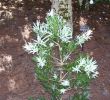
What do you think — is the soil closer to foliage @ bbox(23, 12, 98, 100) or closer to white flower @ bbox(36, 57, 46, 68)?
foliage @ bbox(23, 12, 98, 100)

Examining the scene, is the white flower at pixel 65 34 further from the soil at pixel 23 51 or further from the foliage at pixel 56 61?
the soil at pixel 23 51

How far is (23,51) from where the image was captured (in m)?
9.25

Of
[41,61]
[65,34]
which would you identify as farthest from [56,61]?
[65,34]

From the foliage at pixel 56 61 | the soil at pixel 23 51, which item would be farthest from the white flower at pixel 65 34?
the soil at pixel 23 51

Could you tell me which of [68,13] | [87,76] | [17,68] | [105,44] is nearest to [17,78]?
[17,68]

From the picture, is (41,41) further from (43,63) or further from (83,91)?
(83,91)

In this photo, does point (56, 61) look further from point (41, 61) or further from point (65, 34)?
point (65, 34)

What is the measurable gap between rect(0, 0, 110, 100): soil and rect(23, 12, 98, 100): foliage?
2.36 meters

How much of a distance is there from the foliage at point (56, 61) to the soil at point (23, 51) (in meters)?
2.36

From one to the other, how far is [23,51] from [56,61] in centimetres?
356

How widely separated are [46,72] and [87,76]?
22.7 inches

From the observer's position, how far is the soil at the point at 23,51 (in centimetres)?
823

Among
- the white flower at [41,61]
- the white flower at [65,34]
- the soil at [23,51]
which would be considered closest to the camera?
the white flower at [65,34]

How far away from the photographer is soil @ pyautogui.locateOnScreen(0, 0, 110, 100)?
8.23m
